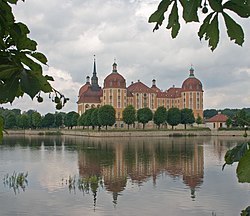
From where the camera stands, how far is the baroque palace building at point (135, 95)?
3039 inches

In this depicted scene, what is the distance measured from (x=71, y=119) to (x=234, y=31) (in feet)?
251

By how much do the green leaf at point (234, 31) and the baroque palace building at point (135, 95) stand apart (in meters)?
74.1

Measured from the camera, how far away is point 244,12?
1173 mm

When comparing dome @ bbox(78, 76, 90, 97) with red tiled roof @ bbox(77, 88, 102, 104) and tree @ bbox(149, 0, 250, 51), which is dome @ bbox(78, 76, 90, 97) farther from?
tree @ bbox(149, 0, 250, 51)

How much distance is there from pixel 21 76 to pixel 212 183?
16.3 m

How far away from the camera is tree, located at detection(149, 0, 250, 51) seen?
117 cm

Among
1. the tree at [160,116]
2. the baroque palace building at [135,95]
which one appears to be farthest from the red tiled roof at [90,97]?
the tree at [160,116]

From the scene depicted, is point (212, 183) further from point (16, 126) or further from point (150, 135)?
point (16, 126)

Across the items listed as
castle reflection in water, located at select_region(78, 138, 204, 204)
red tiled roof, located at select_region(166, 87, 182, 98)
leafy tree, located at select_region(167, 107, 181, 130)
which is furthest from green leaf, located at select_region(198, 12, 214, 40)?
red tiled roof, located at select_region(166, 87, 182, 98)

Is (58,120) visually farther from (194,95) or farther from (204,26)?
(204,26)


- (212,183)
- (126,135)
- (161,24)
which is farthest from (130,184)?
(126,135)

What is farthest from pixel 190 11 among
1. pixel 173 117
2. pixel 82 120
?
pixel 82 120

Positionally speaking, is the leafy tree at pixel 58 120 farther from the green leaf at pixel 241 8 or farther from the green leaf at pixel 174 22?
the green leaf at pixel 241 8

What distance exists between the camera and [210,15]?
1240 mm
